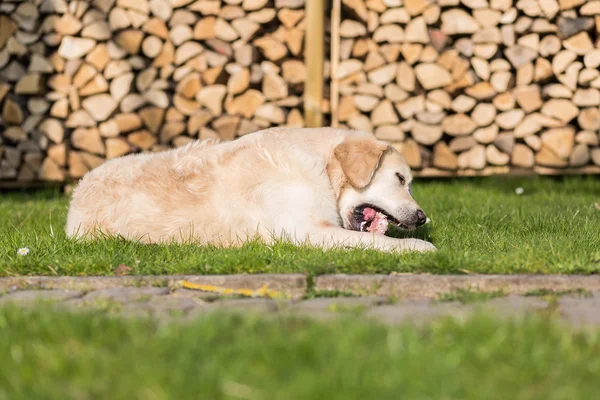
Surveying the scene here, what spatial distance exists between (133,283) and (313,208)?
128 cm

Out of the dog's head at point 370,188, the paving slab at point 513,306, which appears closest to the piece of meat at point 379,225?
the dog's head at point 370,188

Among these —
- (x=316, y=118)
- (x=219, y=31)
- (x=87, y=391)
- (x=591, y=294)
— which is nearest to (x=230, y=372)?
(x=87, y=391)

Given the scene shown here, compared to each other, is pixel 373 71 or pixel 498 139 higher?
pixel 373 71

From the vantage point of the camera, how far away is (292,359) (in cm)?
251

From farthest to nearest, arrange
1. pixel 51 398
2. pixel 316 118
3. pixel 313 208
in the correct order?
1. pixel 316 118
2. pixel 313 208
3. pixel 51 398

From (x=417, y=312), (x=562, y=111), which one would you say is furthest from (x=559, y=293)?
(x=562, y=111)

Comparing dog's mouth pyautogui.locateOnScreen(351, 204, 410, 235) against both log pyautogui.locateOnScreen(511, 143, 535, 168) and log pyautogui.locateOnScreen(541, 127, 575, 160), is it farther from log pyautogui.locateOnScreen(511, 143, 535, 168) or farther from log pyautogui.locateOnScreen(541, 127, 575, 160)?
log pyautogui.locateOnScreen(541, 127, 575, 160)

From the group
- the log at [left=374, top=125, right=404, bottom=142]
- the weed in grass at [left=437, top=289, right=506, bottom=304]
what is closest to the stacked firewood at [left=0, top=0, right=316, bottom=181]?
the log at [left=374, top=125, right=404, bottom=142]

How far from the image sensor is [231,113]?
28.4 feet

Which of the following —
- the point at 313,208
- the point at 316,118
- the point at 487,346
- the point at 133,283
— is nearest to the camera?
the point at 487,346

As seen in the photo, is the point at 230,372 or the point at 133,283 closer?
the point at 230,372

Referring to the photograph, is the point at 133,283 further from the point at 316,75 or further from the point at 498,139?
the point at 498,139

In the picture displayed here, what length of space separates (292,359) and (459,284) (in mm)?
1326

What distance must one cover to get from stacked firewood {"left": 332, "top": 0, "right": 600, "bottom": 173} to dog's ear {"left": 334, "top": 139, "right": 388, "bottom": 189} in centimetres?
361
